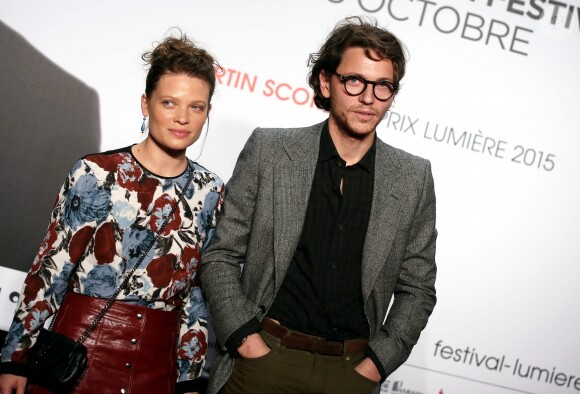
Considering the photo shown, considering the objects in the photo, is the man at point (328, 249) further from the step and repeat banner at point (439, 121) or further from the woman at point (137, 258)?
the step and repeat banner at point (439, 121)

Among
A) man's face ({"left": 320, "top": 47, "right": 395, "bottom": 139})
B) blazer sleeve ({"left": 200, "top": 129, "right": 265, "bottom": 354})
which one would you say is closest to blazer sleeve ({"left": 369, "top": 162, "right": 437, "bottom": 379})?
man's face ({"left": 320, "top": 47, "right": 395, "bottom": 139})

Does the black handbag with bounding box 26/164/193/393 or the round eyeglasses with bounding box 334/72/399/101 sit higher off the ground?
the round eyeglasses with bounding box 334/72/399/101

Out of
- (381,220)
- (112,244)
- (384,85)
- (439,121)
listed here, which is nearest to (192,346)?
(112,244)

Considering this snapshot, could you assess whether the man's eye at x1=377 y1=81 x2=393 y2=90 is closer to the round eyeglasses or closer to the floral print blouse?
the round eyeglasses

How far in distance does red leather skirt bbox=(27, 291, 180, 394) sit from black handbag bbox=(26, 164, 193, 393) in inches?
0.9

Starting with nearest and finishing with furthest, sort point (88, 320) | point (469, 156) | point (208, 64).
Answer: point (88, 320)
point (208, 64)
point (469, 156)

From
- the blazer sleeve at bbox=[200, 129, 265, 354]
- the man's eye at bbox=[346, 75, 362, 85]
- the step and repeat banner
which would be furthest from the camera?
the step and repeat banner

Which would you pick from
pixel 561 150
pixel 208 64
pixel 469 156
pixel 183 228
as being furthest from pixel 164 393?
pixel 561 150

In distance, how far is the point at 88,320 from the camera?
6.65 ft

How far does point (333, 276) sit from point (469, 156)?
5.79 feet

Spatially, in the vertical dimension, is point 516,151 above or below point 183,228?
above

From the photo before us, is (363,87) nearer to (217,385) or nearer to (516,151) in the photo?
(217,385)

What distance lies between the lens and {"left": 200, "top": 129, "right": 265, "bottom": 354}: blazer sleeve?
7.00ft

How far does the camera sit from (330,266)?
2172mm
